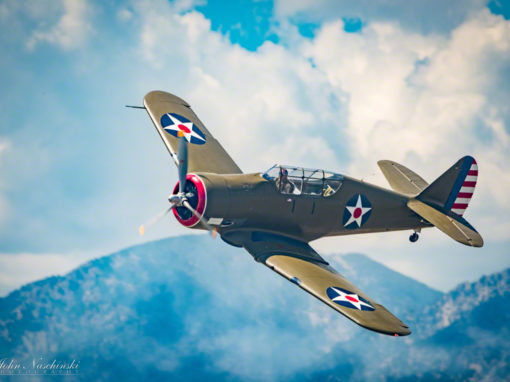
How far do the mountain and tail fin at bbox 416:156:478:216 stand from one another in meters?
72.9

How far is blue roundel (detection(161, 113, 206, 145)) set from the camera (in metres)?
21.6

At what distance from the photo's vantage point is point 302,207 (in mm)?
18828

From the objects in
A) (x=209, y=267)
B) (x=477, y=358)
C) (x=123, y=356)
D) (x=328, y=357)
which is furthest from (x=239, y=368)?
(x=209, y=267)

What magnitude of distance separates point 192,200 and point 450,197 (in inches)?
363

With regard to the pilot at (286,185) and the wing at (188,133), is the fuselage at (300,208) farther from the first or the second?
the wing at (188,133)

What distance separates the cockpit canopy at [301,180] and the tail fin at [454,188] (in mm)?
3968

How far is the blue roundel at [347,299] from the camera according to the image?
16.1m

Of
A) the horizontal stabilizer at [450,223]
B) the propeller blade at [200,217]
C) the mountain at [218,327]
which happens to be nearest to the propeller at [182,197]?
the propeller blade at [200,217]

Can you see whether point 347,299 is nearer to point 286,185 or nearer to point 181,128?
point 286,185

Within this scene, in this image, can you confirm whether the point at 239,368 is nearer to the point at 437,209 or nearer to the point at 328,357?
the point at 328,357

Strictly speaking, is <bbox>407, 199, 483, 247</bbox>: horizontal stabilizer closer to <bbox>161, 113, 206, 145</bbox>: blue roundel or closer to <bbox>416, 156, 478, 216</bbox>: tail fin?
<bbox>416, 156, 478, 216</bbox>: tail fin

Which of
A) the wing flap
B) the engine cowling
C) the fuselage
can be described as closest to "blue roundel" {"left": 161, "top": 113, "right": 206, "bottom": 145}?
the fuselage

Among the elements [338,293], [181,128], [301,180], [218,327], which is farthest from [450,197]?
[218,327]

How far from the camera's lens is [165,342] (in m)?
119
